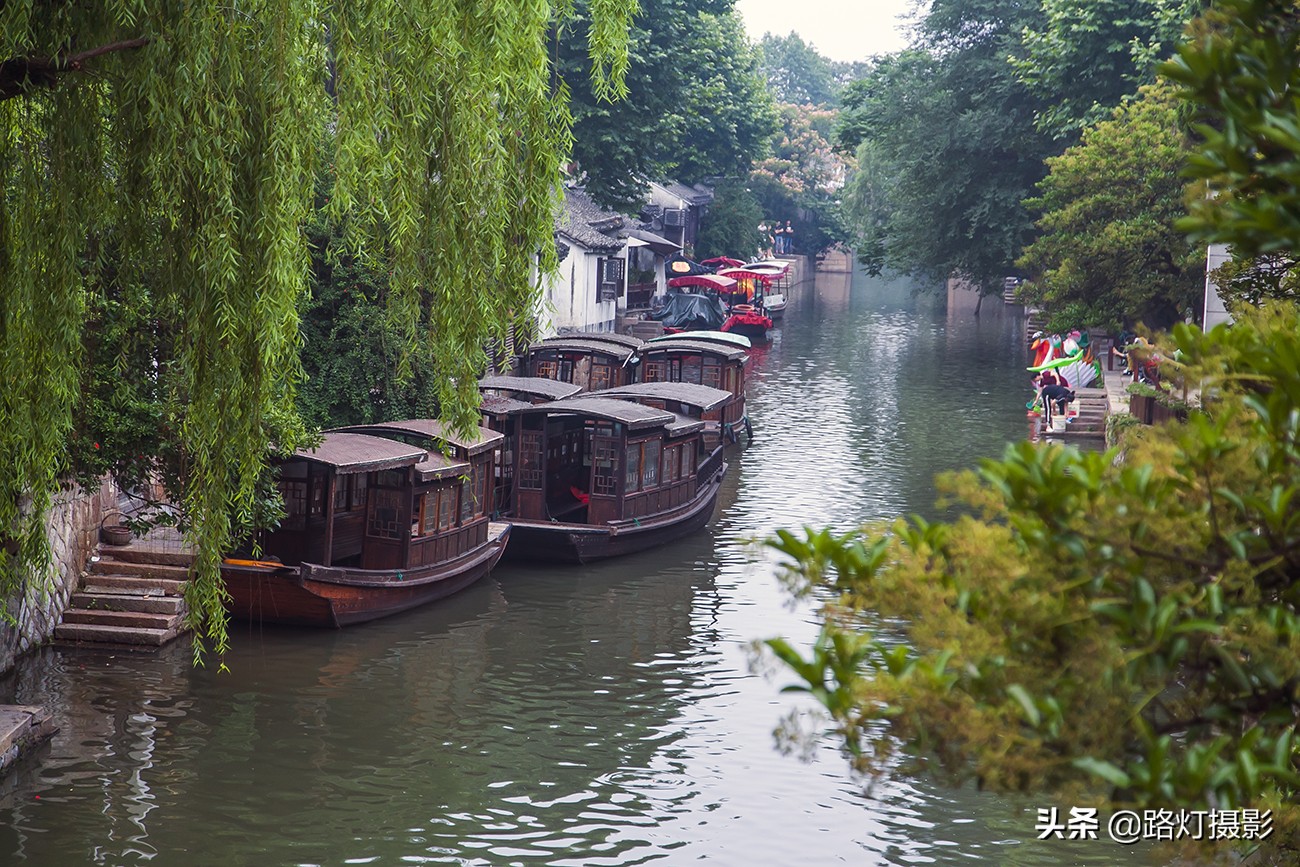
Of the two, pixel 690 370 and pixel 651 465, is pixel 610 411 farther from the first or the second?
pixel 690 370

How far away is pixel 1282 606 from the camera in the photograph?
10.6ft

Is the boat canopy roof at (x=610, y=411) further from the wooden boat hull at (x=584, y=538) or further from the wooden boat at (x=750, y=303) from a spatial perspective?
the wooden boat at (x=750, y=303)

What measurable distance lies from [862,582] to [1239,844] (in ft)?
4.40

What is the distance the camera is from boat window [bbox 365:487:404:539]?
17109 mm

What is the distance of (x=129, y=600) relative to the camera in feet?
50.2

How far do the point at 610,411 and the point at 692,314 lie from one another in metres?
27.7

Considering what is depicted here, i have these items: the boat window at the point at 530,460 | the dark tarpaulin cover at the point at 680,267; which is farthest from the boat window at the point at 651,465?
the dark tarpaulin cover at the point at 680,267

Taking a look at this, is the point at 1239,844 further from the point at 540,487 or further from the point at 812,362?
the point at 812,362

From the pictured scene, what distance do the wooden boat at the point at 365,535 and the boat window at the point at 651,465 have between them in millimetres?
3343

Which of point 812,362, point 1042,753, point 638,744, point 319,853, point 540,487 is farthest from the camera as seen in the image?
point 812,362

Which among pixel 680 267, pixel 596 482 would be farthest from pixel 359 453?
pixel 680 267

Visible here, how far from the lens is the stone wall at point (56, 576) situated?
13.9m

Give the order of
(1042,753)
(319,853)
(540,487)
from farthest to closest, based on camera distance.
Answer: (540,487)
(319,853)
(1042,753)

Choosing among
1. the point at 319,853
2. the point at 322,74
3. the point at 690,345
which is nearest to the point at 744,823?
the point at 319,853
